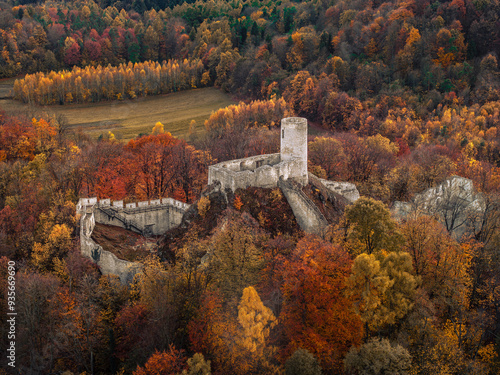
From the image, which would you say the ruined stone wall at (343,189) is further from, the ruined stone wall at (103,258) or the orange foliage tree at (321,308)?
the ruined stone wall at (103,258)

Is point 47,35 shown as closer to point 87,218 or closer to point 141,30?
point 141,30

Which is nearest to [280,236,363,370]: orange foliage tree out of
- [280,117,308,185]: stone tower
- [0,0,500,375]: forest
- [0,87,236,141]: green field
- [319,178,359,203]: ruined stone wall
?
[0,0,500,375]: forest

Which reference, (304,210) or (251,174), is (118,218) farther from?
(304,210)

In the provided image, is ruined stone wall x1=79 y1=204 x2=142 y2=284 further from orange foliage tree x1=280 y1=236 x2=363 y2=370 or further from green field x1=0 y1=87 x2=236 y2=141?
green field x1=0 y1=87 x2=236 y2=141

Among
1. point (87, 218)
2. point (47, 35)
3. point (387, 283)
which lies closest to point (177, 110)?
point (47, 35)

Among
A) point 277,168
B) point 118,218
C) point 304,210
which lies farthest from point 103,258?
point 304,210

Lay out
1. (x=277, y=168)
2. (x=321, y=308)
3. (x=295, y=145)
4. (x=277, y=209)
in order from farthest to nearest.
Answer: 1. (x=295, y=145)
2. (x=277, y=168)
3. (x=277, y=209)
4. (x=321, y=308)
